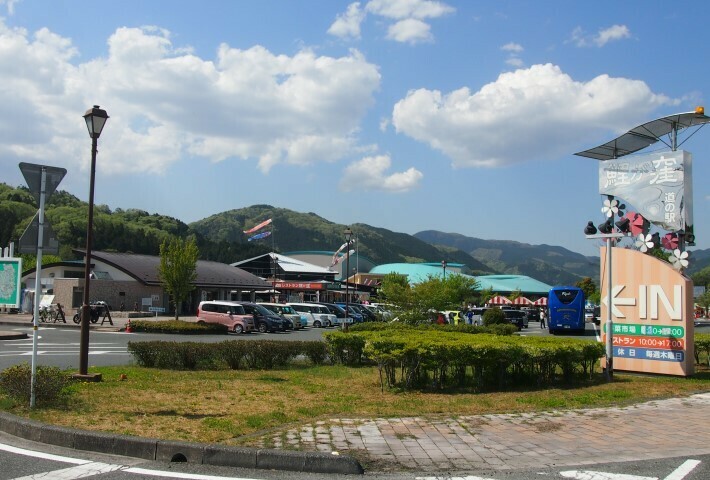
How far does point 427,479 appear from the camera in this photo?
624 centimetres

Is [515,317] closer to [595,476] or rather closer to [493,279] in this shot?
[595,476]

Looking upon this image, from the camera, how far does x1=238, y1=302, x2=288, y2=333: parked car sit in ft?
117

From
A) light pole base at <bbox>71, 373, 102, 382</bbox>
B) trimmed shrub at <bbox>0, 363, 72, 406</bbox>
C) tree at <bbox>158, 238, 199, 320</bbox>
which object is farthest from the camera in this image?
tree at <bbox>158, 238, 199, 320</bbox>

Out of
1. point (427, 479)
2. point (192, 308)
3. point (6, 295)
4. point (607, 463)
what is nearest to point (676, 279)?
point (607, 463)

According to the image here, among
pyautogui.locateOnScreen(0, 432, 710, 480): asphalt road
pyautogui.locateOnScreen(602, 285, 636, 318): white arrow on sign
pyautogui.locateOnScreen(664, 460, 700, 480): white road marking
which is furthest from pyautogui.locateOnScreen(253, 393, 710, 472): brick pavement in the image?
pyautogui.locateOnScreen(602, 285, 636, 318): white arrow on sign

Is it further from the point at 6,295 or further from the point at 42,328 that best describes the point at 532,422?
the point at 42,328

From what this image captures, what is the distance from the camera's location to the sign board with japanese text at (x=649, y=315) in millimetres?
14180

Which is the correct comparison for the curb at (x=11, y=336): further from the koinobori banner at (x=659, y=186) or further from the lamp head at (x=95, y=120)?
the koinobori banner at (x=659, y=186)

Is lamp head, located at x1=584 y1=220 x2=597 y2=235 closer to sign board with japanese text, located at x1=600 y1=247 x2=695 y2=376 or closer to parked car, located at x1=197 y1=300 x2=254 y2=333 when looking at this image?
sign board with japanese text, located at x1=600 y1=247 x2=695 y2=376

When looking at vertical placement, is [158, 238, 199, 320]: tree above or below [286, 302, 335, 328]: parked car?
above

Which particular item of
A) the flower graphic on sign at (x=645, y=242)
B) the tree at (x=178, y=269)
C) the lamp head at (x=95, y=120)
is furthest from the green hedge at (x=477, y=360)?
the tree at (x=178, y=269)

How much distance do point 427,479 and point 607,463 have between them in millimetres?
2197

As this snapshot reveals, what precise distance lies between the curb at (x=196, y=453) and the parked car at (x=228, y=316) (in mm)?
26379

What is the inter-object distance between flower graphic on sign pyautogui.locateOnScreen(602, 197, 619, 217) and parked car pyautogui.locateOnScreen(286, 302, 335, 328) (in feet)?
97.8
